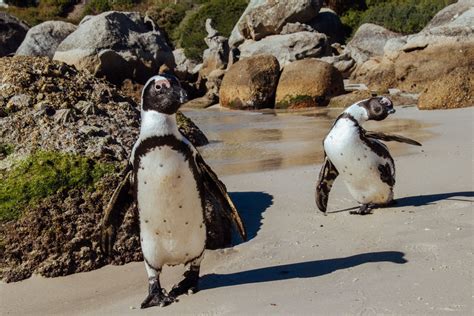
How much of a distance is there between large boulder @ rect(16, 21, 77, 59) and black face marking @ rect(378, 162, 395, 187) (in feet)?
77.4

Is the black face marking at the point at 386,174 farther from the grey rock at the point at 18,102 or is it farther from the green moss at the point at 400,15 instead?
the green moss at the point at 400,15

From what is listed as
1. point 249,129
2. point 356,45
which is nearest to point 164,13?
point 356,45

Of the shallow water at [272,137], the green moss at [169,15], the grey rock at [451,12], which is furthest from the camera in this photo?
the green moss at [169,15]

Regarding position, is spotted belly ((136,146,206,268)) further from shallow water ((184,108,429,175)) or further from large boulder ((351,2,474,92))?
large boulder ((351,2,474,92))

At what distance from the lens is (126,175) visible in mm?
3736

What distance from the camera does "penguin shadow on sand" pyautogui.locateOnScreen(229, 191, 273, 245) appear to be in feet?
16.3

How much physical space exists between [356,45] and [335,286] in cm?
2416

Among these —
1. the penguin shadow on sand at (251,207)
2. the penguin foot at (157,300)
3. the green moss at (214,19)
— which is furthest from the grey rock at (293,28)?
the penguin foot at (157,300)

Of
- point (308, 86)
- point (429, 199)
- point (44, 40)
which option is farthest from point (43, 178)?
point (44, 40)

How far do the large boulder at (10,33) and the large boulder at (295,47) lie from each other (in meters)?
15.3

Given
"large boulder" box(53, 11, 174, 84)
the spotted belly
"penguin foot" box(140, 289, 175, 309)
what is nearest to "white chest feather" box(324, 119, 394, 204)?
the spotted belly

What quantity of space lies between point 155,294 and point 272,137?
7874 millimetres

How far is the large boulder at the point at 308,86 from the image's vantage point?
18594mm

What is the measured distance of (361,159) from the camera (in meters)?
5.35
